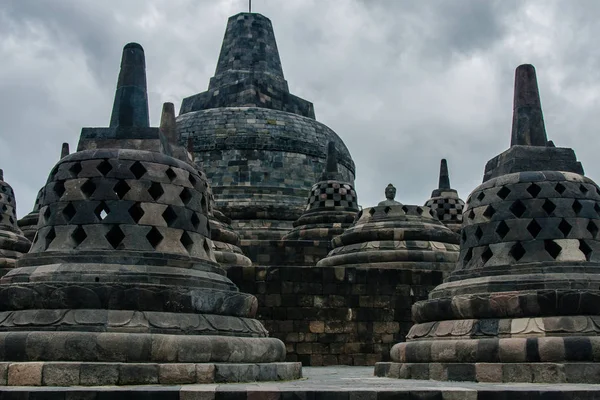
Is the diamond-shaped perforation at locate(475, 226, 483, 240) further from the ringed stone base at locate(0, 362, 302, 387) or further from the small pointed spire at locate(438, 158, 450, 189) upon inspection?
the small pointed spire at locate(438, 158, 450, 189)

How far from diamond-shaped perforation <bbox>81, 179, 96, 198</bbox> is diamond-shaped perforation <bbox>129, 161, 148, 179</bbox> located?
46cm

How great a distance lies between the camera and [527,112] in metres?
9.77

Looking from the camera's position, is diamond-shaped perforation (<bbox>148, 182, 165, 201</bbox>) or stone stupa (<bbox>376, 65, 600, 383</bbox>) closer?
stone stupa (<bbox>376, 65, 600, 383</bbox>)

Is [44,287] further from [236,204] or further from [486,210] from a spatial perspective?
[236,204]

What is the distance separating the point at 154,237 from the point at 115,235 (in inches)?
16.7

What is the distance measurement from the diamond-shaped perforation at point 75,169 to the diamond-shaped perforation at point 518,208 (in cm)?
524

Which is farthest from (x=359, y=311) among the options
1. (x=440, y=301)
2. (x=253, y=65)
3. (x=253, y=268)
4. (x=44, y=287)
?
(x=253, y=65)

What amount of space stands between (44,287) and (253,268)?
21.2 ft

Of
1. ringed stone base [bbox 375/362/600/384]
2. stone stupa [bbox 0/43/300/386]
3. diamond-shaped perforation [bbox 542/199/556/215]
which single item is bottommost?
ringed stone base [bbox 375/362/600/384]

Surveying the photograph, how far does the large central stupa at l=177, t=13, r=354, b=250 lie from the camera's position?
2595cm

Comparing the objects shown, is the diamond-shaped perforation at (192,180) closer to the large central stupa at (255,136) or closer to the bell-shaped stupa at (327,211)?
the bell-shaped stupa at (327,211)

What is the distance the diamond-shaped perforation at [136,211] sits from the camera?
7.96 meters

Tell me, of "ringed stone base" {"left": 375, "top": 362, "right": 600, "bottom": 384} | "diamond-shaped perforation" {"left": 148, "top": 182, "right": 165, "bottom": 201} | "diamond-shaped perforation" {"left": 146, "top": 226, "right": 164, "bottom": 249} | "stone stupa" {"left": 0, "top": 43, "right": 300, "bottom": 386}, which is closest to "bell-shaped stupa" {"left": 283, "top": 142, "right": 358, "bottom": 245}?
"stone stupa" {"left": 0, "top": 43, "right": 300, "bottom": 386}

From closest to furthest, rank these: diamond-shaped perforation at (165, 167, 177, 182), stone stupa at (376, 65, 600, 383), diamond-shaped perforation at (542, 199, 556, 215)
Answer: stone stupa at (376, 65, 600, 383) → diamond-shaped perforation at (165, 167, 177, 182) → diamond-shaped perforation at (542, 199, 556, 215)
